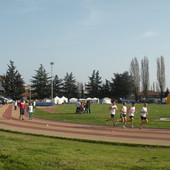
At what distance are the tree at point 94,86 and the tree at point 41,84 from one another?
58.5 ft

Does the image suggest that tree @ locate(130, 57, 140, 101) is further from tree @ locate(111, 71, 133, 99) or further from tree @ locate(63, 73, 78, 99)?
tree @ locate(63, 73, 78, 99)

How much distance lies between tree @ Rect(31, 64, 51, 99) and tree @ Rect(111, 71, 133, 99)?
23.0m

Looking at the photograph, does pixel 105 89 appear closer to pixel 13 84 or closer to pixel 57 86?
pixel 57 86

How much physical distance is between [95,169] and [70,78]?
3990 inches

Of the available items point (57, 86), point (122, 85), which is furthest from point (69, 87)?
point (122, 85)

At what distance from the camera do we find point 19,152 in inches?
339

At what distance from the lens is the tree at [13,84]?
92188 millimetres

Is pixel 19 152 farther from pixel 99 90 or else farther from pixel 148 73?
pixel 99 90

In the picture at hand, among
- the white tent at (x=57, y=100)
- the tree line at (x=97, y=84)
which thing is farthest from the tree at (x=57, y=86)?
the white tent at (x=57, y=100)

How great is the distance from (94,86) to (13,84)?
3103 cm

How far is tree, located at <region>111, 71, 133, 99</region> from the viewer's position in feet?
311


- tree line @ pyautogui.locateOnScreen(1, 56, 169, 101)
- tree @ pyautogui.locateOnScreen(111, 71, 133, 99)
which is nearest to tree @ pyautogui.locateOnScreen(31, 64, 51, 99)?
tree line @ pyautogui.locateOnScreen(1, 56, 169, 101)

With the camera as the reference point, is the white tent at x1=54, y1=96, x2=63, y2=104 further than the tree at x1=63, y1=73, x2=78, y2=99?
No

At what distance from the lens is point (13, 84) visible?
93062mm
